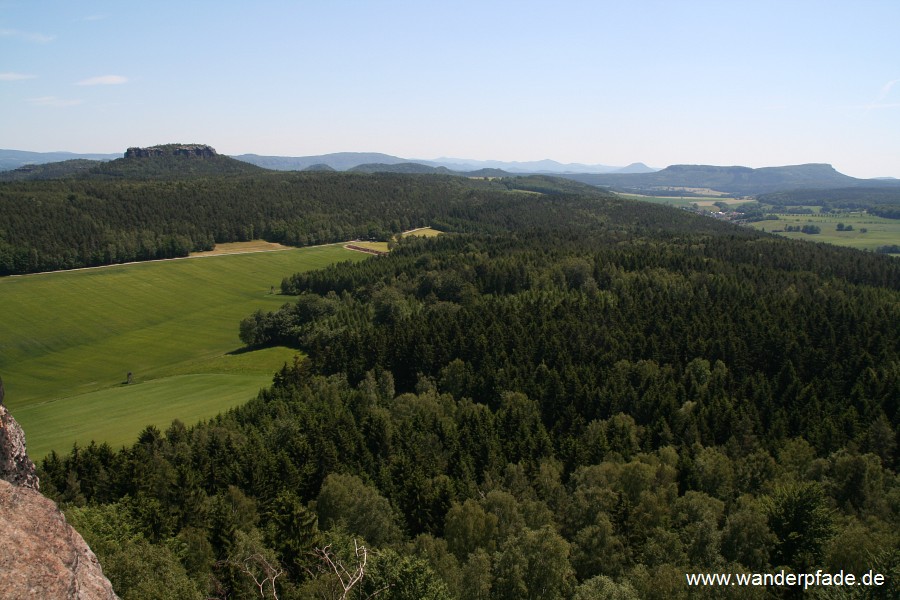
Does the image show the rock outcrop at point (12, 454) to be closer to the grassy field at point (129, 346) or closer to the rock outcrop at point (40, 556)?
the rock outcrop at point (40, 556)

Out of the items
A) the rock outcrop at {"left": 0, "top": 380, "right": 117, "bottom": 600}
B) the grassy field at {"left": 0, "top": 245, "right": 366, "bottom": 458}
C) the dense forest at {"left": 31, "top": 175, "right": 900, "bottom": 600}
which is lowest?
the grassy field at {"left": 0, "top": 245, "right": 366, "bottom": 458}

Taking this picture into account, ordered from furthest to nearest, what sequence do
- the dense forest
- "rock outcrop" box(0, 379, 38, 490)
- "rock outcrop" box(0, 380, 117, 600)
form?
1. the dense forest
2. "rock outcrop" box(0, 379, 38, 490)
3. "rock outcrop" box(0, 380, 117, 600)

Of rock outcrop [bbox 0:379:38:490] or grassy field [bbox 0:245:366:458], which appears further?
grassy field [bbox 0:245:366:458]

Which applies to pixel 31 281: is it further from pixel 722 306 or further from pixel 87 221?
pixel 722 306

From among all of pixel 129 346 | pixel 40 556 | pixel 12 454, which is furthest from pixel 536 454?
pixel 129 346

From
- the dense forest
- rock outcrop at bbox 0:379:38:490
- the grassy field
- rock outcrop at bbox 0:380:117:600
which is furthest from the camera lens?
the grassy field

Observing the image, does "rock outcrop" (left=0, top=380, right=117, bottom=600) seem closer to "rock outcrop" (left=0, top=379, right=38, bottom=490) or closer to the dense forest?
"rock outcrop" (left=0, top=379, right=38, bottom=490)

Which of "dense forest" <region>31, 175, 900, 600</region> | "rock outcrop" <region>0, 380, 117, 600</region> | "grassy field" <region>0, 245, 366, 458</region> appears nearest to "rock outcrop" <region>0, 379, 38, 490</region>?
"rock outcrop" <region>0, 380, 117, 600</region>

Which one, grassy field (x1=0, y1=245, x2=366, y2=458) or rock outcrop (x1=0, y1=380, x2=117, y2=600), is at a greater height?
rock outcrop (x1=0, y1=380, x2=117, y2=600)
